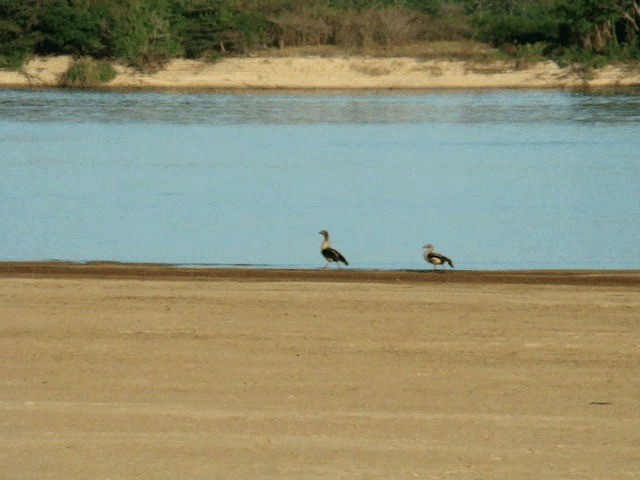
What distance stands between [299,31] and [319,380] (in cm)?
5828

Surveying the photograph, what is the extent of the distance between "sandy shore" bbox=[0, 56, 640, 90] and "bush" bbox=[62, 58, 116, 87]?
1461 mm

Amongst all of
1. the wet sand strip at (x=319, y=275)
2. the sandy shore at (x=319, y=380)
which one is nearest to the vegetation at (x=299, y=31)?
the wet sand strip at (x=319, y=275)

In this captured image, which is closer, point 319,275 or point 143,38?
point 319,275

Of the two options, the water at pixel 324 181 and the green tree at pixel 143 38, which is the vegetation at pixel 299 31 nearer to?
the green tree at pixel 143 38

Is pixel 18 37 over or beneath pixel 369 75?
over

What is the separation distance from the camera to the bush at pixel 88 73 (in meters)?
66.3

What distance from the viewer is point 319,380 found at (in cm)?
980

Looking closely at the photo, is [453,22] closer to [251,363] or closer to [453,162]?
[453,162]

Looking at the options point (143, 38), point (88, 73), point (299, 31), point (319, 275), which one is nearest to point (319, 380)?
point (319, 275)

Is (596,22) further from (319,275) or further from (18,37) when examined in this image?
(319,275)

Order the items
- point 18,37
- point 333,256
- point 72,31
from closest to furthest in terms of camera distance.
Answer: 1. point 333,256
2. point 72,31
3. point 18,37

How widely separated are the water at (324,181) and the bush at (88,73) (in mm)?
7186

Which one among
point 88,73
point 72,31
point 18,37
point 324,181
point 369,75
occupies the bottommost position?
point 88,73

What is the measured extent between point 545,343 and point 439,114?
138ft
